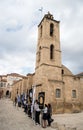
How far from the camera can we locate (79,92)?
2614 centimetres

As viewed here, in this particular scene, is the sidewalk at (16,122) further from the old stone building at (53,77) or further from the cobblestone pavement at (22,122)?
the old stone building at (53,77)

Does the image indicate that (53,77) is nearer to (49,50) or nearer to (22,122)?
(49,50)

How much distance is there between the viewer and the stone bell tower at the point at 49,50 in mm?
23639

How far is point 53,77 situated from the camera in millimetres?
23547

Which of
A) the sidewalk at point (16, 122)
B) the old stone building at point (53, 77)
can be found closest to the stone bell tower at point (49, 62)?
the old stone building at point (53, 77)

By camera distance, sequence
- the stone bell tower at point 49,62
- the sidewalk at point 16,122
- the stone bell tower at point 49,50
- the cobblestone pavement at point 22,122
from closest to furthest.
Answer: the sidewalk at point 16,122, the cobblestone pavement at point 22,122, the stone bell tower at point 49,62, the stone bell tower at point 49,50

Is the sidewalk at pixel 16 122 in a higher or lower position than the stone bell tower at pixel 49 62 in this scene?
lower

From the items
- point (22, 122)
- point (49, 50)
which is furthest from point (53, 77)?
point (22, 122)

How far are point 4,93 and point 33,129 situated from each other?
59106 mm

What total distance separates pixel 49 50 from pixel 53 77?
4.60m

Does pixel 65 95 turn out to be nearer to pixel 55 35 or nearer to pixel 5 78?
pixel 55 35

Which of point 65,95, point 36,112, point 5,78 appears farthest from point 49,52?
point 5,78

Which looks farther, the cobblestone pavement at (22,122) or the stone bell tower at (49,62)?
the stone bell tower at (49,62)

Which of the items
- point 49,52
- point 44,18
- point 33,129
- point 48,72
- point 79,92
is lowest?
point 33,129
